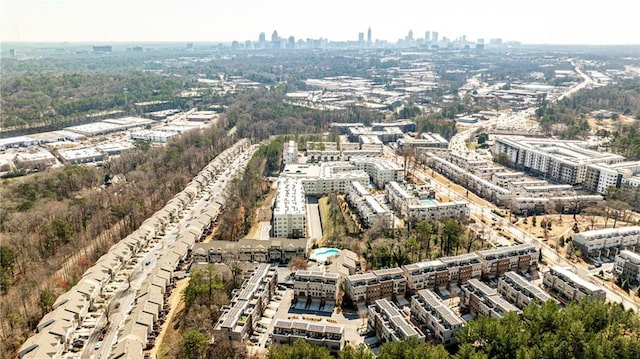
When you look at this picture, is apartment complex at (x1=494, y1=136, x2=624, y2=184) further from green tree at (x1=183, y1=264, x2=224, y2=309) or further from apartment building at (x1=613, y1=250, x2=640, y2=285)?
green tree at (x1=183, y1=264, x2=224, y2=309)

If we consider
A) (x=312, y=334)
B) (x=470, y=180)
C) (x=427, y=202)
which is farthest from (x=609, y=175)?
(x=312, y=334)

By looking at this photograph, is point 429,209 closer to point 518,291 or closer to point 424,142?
point 518,291

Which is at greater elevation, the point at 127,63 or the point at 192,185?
the point at 127,63

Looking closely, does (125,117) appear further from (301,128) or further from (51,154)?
(301,128)

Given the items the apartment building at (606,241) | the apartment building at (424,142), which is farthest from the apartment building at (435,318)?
the apartment building at (424,142)

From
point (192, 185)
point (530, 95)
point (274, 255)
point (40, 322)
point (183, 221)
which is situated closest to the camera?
point (40, 322)

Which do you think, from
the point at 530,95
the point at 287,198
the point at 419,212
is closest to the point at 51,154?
the point at 287,198
